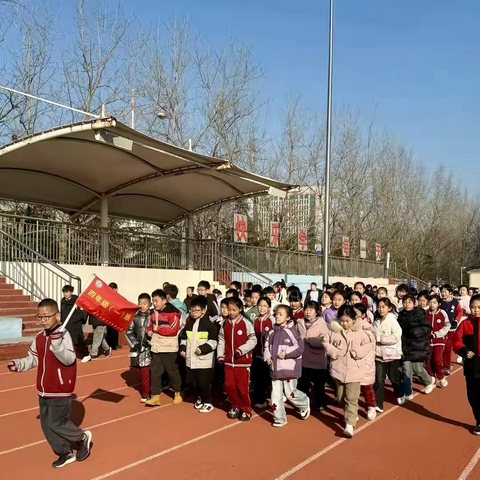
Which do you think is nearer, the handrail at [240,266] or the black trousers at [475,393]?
the black trousers at [475,393]

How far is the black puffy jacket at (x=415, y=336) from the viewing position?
25.1 ft

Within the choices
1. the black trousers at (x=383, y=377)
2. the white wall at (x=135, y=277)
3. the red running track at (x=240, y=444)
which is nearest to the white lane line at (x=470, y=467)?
the red running track at (x=240, y=444)

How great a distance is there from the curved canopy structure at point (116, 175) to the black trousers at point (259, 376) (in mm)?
6502

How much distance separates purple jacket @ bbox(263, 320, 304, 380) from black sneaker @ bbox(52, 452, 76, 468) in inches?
97.4

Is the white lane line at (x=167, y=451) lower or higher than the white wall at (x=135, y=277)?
lower

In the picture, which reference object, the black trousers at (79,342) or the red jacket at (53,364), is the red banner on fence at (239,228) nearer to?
the black trousers at (79,342)

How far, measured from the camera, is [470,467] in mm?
5098

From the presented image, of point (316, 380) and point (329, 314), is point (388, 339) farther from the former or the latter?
point (329, 314)

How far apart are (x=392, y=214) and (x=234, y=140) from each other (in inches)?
817

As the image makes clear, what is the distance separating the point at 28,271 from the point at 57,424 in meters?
9.88

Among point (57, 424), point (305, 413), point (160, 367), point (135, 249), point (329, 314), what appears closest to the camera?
point (57, 424)

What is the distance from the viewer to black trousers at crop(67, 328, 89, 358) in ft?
35.9

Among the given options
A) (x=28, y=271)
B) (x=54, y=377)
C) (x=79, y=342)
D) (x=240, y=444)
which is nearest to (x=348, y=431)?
(x=240, y=444)

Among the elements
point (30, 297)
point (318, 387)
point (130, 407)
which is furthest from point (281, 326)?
point (30, 297)
